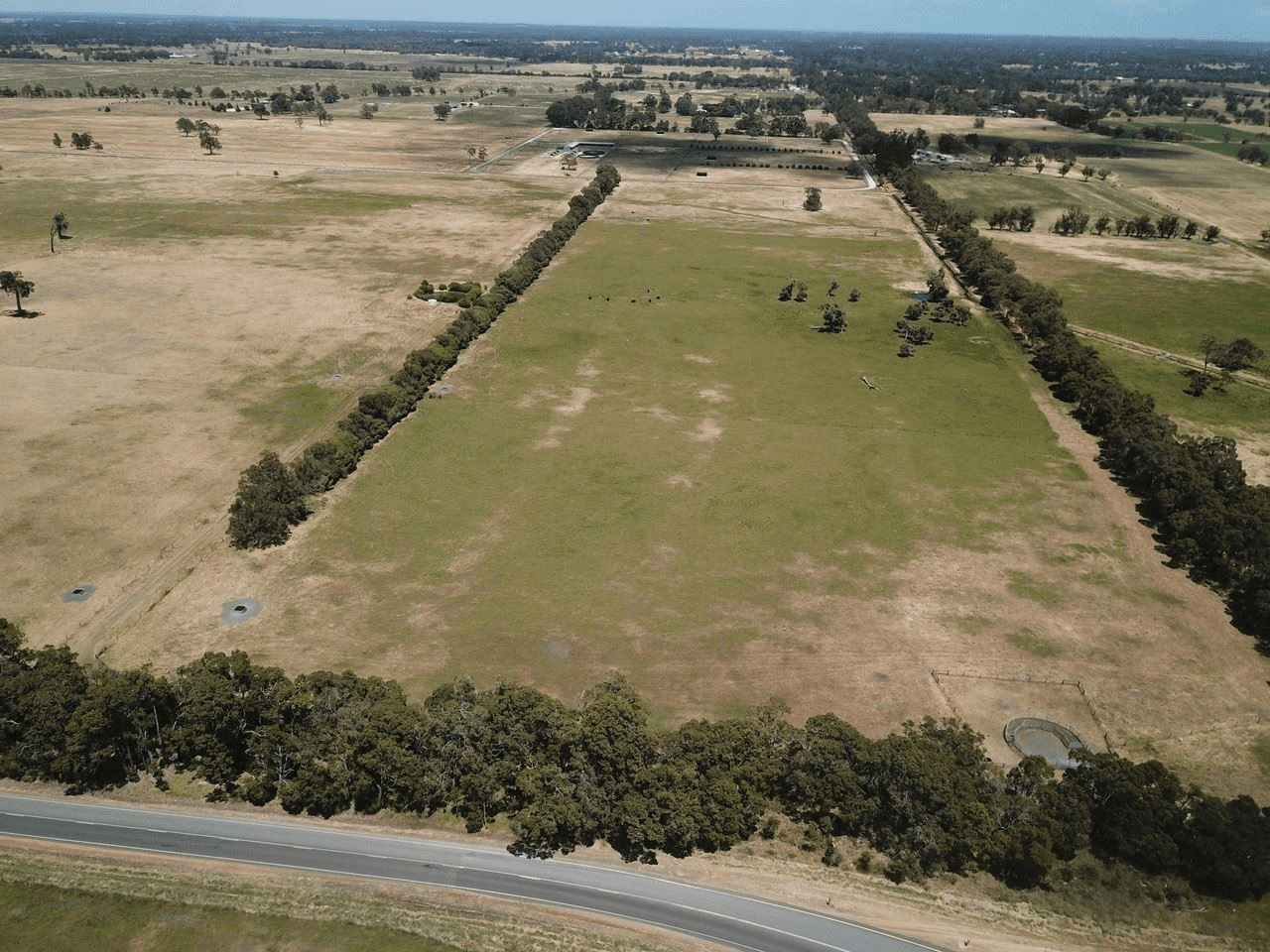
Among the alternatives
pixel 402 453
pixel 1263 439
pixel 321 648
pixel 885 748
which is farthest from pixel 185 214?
pixel 1263 439

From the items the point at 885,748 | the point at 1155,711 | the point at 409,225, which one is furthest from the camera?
the point at 409,225

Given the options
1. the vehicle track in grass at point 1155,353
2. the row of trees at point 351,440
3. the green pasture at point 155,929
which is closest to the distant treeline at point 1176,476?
the vehicle track in grass at point 1155,353

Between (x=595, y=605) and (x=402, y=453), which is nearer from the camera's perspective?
(x=595, y=605)

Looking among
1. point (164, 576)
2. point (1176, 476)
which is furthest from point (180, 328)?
point (1176, 476)

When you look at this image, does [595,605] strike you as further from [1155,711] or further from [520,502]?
[1155,711]

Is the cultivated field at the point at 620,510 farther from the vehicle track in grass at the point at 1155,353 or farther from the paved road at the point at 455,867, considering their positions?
the paved road at the point at 455,867

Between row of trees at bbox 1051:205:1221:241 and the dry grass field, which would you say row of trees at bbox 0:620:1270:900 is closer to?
the dry grass field
